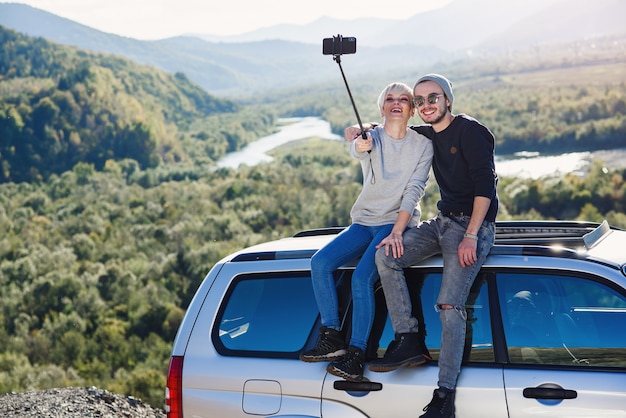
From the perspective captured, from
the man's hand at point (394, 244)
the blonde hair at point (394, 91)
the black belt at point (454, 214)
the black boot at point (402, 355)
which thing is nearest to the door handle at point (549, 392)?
the black boot at point (402, 355)

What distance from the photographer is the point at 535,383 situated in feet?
11.5

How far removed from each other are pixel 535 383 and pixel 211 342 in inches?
65.6

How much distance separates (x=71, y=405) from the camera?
7.28 m

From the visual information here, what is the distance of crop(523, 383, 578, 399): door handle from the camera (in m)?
3.43

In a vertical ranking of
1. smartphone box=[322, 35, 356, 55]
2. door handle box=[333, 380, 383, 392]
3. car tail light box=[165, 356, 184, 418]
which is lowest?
car tail light box=[165, 356, 184, 418]

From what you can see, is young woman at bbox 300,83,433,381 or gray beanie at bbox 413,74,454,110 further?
gray beanie at bbox 413,74,454,110

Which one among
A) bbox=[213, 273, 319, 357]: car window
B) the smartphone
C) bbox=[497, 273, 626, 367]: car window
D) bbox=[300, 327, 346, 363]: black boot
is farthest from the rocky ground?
bbox=[497, 273, 626, 367]: car window

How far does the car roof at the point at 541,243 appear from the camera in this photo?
3676 millimetres

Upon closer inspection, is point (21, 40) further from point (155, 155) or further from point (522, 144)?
point (522, 144)

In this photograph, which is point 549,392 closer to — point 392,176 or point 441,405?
point 441,405

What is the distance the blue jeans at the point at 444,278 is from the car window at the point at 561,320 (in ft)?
0.67

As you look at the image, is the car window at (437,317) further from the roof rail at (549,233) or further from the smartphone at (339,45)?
the smartphone at (339,45)

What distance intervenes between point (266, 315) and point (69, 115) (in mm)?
117561

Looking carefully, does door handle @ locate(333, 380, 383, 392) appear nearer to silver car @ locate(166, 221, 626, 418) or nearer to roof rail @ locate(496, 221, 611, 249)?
silver car @ locate(166, 221, 626, 418)
